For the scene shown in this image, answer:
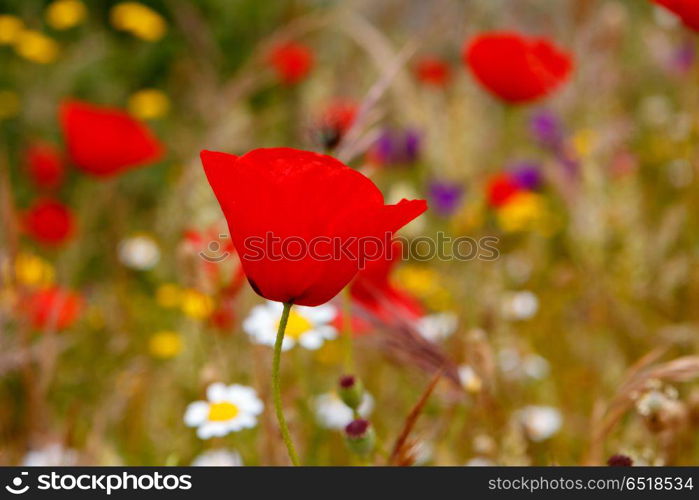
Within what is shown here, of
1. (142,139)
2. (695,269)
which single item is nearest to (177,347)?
(142,139)

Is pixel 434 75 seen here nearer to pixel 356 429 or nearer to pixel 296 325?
pixel 296 325

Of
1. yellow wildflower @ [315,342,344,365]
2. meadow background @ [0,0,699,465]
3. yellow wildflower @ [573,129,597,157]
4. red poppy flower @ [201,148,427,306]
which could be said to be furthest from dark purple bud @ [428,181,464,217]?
red poppy flower @ [201,148,427,306]

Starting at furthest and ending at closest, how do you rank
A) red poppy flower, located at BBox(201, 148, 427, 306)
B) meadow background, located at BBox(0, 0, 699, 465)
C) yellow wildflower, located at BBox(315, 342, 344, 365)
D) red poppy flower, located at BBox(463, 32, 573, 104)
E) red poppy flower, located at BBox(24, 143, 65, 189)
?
red poppy flower, located at BBox(24, 143, 65, 189)
yellow wildflower, located at BBox(315, 342, 344, 365)
red poppy flower, located at BBox(463, 32, 573, 104)
meadow background, located at BBox(0, 0, 699, 465)
red poppy flower, located at BBox(201, 148, 427, 306)

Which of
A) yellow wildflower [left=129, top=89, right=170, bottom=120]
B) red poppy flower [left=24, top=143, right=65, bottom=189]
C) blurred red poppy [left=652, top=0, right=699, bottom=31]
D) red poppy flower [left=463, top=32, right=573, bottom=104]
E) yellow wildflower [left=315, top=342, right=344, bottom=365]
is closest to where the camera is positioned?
blurred red poppy [left=652, top=0, right=699, bottom=31]

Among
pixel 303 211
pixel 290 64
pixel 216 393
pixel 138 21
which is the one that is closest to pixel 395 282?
pixel 216 393

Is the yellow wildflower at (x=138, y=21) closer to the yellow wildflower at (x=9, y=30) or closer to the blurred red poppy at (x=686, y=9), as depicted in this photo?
the yellow wildflower at (x=9, y=30)

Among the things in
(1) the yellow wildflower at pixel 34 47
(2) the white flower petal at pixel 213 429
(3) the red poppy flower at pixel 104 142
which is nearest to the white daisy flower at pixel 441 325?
(2) the white flower petal at pixel 213 429

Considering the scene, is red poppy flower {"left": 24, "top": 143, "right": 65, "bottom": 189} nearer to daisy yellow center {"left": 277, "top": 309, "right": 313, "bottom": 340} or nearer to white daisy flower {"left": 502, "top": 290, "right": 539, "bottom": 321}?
white daisy flower {"left": 502, "top": 290, "right": 539, "bottom": 321}
